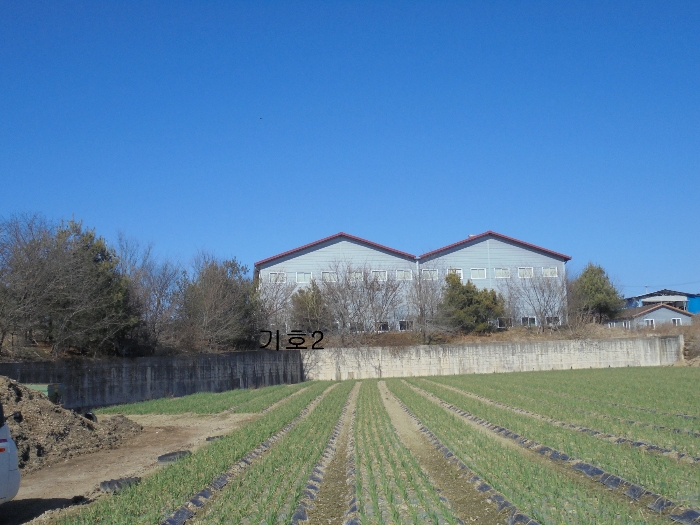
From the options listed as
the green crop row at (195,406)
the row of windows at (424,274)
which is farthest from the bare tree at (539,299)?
the green crop row at (195,406)

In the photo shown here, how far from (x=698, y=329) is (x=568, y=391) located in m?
23.5

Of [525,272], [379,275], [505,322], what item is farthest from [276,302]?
[525,272]

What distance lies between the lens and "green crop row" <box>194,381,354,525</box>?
696 cm

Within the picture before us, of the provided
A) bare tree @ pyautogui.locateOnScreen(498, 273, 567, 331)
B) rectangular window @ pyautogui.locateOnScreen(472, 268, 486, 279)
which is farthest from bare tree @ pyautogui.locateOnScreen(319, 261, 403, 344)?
bare tree @ pyautogui.locateOnScreen(498, 273, 567, 331)

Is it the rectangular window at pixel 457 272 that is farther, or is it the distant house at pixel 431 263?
the distant house at pixel 431 263

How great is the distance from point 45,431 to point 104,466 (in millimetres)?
2289

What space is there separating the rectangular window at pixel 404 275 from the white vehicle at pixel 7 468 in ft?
136

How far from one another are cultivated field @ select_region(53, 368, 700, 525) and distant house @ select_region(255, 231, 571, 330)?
30520 mm

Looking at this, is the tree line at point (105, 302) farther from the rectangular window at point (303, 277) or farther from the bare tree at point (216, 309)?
the rectangular window at point (303, 277)

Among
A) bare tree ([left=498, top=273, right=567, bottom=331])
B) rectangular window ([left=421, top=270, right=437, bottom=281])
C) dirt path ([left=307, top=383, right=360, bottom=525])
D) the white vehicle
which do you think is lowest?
dirt path ([left=307, top=383, right=360, bottom=525])

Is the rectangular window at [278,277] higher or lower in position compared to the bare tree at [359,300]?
higher

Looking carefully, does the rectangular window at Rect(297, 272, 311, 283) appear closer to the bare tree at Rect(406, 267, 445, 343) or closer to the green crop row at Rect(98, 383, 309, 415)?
the bare tree at Rect(406, 267, 445, 343)

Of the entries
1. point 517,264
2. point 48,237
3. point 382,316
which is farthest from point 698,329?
point 48,237

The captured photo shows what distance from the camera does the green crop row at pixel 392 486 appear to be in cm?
678
